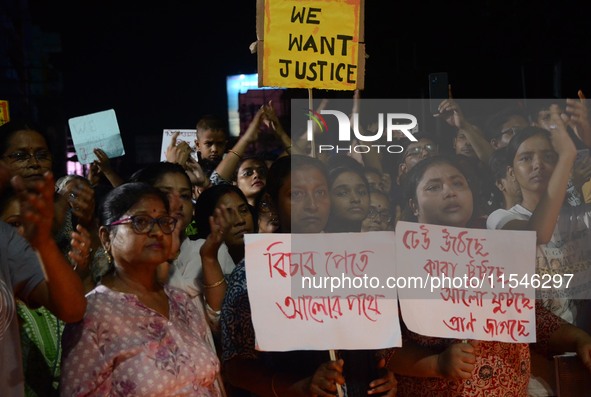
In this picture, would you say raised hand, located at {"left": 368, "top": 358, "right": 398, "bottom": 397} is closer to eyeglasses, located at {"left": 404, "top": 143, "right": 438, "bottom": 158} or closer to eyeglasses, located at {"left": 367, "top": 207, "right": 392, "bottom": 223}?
eyeglasses, located at {"left": 367, "top": 207, "right": 392, "bottom": 223}

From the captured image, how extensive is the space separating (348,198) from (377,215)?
57 centimetres

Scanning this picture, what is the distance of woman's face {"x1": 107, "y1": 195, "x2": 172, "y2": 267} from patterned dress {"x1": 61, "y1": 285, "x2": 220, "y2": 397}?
0.16 meters

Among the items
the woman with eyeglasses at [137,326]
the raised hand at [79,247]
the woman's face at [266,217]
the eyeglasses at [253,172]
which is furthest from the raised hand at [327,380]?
the eyeglasses at [253,172]

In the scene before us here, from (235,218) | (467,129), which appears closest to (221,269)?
(235,218)

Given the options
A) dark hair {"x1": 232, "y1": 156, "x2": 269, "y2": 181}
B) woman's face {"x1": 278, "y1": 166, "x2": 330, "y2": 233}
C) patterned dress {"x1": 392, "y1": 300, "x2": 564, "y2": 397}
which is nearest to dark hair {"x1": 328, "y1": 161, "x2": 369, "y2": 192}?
woman's face {"x1": 278, "y1": 166, "x2": 330, "y2": 233}

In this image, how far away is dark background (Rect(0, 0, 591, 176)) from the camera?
1205cm

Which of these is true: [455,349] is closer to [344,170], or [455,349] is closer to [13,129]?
[344,170]

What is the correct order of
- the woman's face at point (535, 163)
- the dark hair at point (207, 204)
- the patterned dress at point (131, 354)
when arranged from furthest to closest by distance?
the woman's face at point (535, 163) < the dark hair at point (207, 204) < the patterned dress at point (131, 354)

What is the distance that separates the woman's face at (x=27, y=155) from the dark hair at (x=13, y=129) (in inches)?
0.6

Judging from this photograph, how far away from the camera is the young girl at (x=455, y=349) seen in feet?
12.4

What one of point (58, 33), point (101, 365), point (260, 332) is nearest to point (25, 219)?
point (101, 365)

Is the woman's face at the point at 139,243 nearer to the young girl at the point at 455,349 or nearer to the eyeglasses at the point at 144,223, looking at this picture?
the eyeglasses at the point at 144,223

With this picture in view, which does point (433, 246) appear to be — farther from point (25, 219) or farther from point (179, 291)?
point (25, 219)

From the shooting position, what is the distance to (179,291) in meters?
3.67
